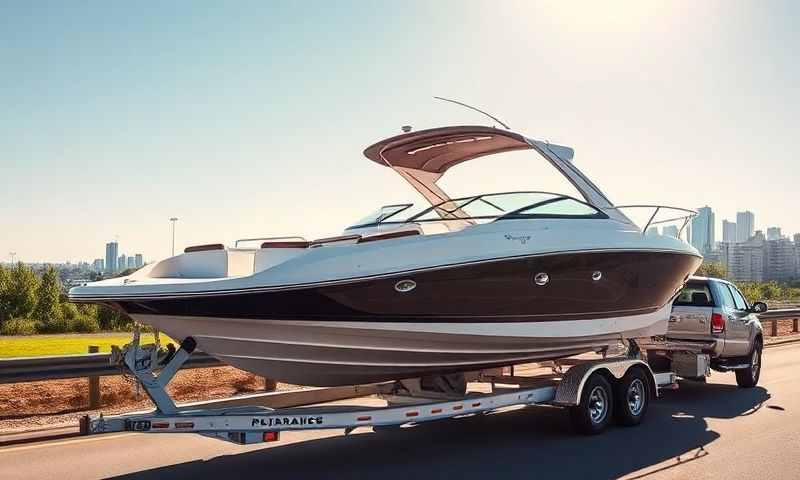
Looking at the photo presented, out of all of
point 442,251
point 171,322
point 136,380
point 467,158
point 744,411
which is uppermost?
point 467,158

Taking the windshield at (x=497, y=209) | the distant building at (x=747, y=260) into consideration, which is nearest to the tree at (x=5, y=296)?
the windshield at (x=497, y=209)

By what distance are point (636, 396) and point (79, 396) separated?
6550 mm

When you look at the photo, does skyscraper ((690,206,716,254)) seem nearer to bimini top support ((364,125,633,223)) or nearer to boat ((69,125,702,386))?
boat ((69,125,702,386))

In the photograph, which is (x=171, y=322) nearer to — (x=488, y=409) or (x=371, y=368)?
(x=371, y=368)

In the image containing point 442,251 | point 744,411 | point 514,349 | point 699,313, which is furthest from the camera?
point 699,313

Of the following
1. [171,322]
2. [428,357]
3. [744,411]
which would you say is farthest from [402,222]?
[744,411]

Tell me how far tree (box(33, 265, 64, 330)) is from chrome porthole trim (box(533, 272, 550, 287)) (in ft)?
80.7

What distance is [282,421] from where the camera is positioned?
6.08 metres

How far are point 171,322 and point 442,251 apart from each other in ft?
7.88

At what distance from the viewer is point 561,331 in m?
8.11

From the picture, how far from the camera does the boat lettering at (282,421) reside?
6.02 meters

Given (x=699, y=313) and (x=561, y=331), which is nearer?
(x=561, y=331)

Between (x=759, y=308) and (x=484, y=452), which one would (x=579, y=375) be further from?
(x=759, y=308)

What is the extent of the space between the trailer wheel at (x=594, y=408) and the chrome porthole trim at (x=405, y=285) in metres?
2.34
